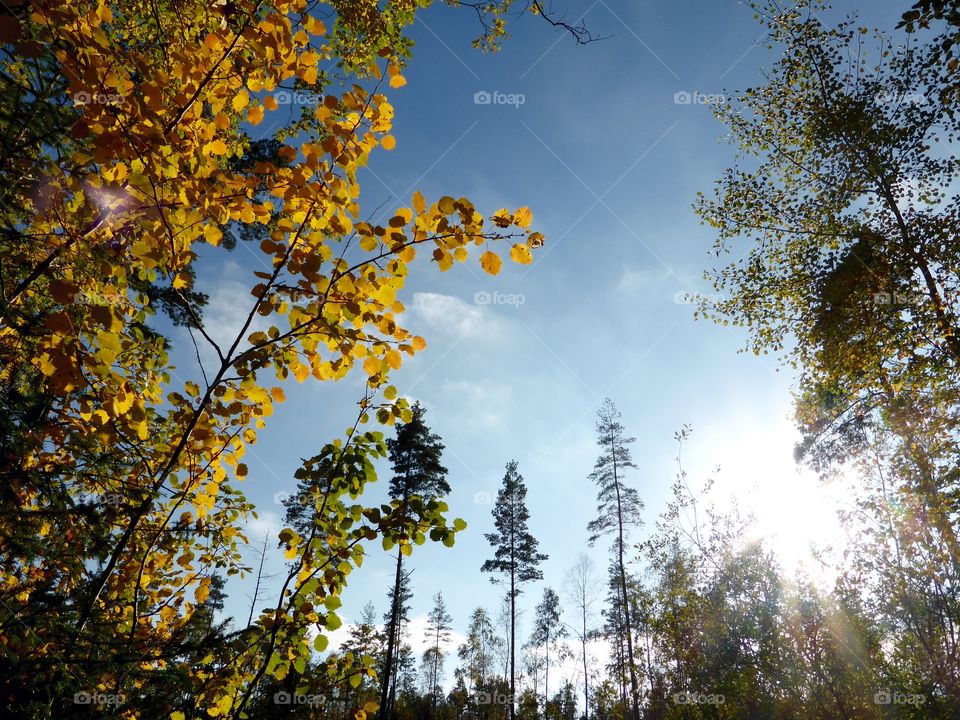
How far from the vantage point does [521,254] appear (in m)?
1.50

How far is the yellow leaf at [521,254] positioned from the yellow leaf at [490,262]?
0.05 metres

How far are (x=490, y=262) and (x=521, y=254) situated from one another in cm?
10

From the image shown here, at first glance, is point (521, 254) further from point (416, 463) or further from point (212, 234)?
point (416, 463)

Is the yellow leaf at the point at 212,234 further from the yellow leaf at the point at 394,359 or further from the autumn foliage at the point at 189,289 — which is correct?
the yellow leaf at the point at 394,359

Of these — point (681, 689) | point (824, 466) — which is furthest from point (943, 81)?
point (681, 689)

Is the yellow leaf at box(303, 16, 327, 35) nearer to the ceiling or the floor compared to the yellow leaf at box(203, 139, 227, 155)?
nearer to the ceiling

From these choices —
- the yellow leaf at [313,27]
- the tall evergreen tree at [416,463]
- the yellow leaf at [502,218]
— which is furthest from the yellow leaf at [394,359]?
the tall evergreen tree at [416,463]

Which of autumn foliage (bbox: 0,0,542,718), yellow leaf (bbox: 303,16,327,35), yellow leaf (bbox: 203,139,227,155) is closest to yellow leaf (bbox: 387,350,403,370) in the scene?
autumn foliage (bbox: 0,0,542,718)

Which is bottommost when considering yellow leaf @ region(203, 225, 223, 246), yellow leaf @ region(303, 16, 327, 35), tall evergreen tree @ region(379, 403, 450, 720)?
yellow leaf @ region(203, 225, 223, 246)

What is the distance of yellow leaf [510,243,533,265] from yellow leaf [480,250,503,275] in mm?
54

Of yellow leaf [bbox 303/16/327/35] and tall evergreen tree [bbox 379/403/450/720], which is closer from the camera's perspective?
yellow leaf [bbox 303/16/327/35]

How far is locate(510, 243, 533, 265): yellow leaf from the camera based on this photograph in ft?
4.88

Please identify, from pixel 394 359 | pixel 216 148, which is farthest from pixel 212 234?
pixel 394 359

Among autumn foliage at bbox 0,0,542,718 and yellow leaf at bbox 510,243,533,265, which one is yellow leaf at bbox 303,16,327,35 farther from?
yellow leaf at bbox 510,243,533,265
